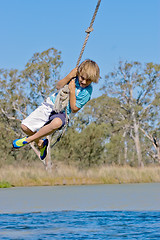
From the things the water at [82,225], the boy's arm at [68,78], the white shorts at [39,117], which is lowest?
the water at [82,225]

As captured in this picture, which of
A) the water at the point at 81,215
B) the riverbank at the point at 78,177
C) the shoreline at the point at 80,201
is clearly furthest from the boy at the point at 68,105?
the riverbank at the point at 78,177

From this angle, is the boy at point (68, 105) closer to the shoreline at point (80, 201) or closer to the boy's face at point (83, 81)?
the boy's face at point (83, 81)

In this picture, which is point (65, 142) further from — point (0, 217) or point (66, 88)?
point (66, 88)

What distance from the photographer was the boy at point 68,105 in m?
5.90

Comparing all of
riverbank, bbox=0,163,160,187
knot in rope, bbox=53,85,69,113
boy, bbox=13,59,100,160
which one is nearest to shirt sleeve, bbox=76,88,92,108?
boy, bbox=13,59,100,160

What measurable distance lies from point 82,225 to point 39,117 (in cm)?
475

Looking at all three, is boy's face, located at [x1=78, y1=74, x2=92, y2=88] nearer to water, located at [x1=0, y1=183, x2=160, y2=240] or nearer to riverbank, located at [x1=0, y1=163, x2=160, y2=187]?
water, located at [x1=0, y1=183, x2=160, y2=240]

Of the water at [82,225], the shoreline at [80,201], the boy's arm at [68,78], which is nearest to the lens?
the boy's arm at [68,78]

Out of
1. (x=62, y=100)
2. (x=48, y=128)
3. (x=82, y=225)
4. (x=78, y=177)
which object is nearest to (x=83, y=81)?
(x=62, y=100)

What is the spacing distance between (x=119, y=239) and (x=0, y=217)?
175 inches

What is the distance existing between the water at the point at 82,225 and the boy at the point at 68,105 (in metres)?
2.96

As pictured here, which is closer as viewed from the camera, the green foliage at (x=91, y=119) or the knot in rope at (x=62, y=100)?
Answer: the knot in rope at (x=62, y=100)

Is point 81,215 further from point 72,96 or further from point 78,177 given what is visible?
point 78,177

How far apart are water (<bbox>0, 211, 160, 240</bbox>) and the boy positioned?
296 centimetres
